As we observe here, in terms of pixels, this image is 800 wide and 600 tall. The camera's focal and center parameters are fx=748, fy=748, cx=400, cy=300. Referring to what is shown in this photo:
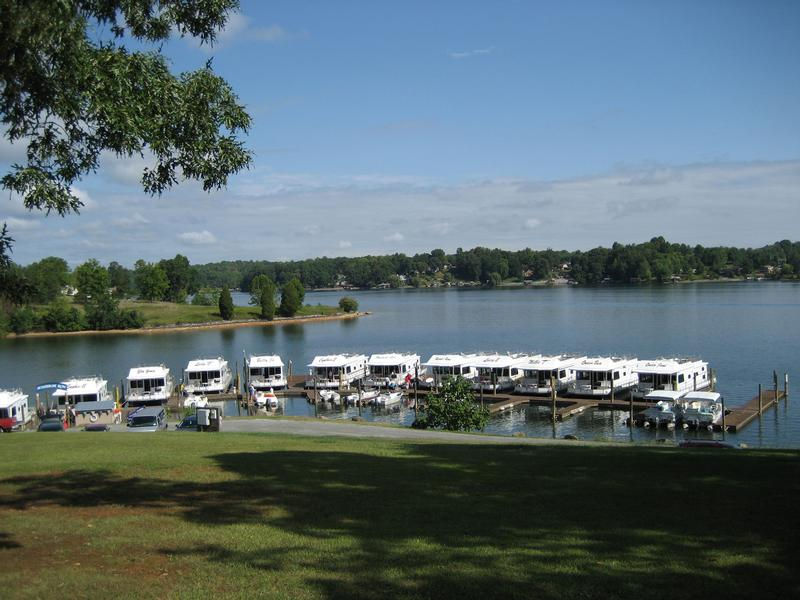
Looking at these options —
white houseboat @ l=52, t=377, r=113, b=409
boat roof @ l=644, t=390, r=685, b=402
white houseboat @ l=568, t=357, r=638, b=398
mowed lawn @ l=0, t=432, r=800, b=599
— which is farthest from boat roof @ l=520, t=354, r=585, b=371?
mowed lawn @ l=0, t=432, r=800, b=599

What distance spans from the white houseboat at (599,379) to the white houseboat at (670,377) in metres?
0.94

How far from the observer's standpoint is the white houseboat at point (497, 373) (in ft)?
166

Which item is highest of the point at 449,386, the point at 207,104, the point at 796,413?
the point at 207,104

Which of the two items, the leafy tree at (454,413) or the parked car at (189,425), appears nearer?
the parked car at (189,425)

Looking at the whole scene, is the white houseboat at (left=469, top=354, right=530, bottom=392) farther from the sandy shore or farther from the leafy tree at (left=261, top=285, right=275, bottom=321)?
the leafy tree at (left=261, top=285, right=275, bottom=321)

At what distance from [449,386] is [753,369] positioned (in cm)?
3267

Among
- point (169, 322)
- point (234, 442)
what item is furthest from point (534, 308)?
point (234, 442)

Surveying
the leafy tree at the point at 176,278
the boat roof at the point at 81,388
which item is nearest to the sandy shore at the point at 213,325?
the leafy tree at the point at 176,278

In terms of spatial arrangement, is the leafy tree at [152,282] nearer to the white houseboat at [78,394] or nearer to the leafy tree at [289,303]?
the leafy tree at [289,303]

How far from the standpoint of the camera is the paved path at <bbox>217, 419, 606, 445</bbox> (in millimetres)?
22859

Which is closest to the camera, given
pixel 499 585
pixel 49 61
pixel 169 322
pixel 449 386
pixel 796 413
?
pixel 499 585

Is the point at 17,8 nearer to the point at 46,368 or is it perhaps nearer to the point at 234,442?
the point at 234,442

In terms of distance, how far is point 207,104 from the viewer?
11453 millimetres

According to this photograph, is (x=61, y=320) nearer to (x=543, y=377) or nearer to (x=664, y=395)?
(x=543, y=377)
